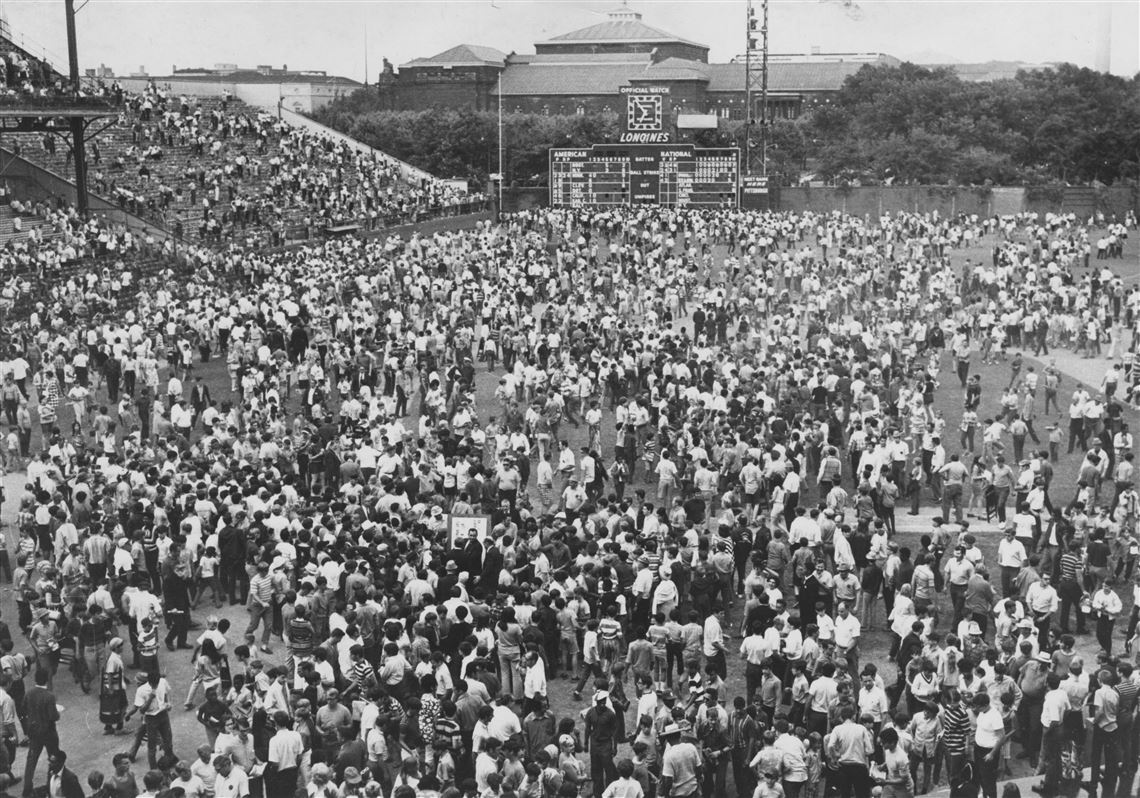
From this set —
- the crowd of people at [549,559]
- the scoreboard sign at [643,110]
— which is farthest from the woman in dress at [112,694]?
the scoreboard sign at [643,110]

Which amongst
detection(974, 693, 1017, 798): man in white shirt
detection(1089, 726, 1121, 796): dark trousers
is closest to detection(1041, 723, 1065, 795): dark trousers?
detection(1089, 726, 1121, 796): dark trousers

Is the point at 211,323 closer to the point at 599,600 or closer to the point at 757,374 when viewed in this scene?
the point at 757,374

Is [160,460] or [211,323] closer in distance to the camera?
[160,460]

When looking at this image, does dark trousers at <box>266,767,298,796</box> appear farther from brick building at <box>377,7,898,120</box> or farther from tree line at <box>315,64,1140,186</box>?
brick building at <box>377,7,898,120</box>

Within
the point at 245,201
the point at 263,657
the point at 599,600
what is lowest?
the point at 263,657

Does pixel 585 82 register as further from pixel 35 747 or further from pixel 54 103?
pixel 35 747

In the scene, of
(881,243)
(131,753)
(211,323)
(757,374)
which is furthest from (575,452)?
(881,243)
